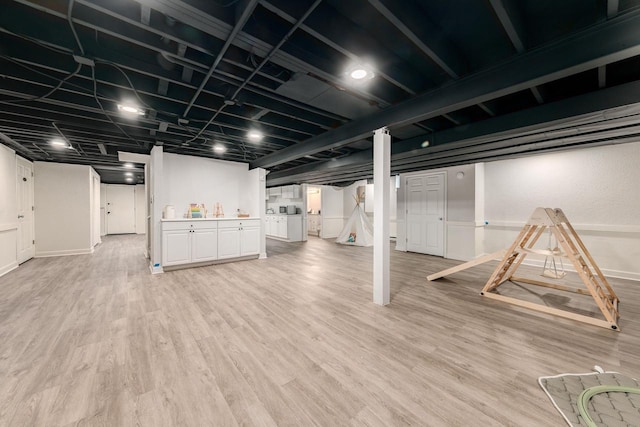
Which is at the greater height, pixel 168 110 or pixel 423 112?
pixel 168 110

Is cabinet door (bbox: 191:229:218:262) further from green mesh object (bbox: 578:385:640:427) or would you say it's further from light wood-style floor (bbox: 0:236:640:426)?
green mesh object (bbox: 578:385:640:427)

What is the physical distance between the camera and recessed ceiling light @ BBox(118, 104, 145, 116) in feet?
9.91

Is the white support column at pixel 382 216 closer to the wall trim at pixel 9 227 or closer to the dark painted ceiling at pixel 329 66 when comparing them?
the dark painted ceiling at pixel 329 66

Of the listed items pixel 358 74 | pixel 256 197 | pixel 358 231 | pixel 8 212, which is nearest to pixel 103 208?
pixel 8 212

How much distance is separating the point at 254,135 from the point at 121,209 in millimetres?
10429

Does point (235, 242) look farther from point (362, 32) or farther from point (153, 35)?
point (362, 32)

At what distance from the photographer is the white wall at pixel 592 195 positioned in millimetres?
4345

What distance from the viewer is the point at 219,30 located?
1754 mm

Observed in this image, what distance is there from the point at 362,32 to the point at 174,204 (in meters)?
5.19

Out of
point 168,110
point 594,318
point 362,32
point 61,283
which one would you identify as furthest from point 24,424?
point 594,318

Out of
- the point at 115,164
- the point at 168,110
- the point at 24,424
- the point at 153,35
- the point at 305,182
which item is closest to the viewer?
the point at 24,424

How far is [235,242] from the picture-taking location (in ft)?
18.3

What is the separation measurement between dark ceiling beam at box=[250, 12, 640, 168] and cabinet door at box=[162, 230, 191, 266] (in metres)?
4.18

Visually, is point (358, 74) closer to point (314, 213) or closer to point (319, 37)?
point (319, 37)
